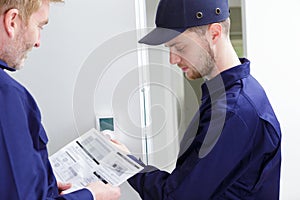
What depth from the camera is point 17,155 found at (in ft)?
2.68

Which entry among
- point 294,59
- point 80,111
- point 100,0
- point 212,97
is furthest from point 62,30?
point 294,59

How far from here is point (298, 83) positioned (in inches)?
59.7

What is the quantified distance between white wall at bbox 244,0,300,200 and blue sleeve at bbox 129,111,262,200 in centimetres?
50

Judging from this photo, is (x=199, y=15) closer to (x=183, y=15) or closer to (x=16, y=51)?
(x=183, y=15)

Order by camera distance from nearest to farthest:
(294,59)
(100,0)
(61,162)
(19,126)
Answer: (19,126) < (61,162) < (100,0) < (294,59)

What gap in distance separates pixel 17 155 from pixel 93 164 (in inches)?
13.1

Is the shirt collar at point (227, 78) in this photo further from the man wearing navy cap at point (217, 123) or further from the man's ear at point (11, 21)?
the man's ear at point (11, 21)

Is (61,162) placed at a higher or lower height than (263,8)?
lower

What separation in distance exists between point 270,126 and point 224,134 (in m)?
0.15

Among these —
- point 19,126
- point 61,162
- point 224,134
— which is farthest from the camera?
point 61,162

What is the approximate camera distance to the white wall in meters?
1.45

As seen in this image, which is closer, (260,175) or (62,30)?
(260,175)

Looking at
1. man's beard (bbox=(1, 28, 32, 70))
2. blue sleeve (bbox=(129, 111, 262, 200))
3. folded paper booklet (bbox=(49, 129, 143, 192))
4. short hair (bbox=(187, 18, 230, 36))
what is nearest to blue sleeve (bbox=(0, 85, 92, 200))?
man's beard (bbox=(1, 28, 32, 70))

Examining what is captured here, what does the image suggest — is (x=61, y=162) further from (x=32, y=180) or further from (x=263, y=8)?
(x=263, y=8)
